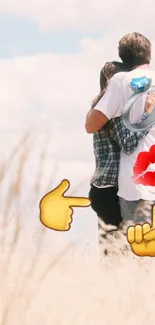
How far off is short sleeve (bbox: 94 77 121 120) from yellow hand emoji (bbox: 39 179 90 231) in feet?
0.89

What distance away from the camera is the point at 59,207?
71.1 inches

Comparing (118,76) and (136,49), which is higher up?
(136,49)

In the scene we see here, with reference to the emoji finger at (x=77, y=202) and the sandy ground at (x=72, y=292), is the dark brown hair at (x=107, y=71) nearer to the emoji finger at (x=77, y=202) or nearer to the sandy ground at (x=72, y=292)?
the emoji finger at (x=77, y=202)

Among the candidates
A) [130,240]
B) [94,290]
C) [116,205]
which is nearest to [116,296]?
[94,290]

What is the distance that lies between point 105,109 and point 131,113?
0.08m

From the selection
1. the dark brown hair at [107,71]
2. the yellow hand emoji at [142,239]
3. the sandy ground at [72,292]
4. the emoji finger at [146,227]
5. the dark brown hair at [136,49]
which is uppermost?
the dark brown hair at [136,49]

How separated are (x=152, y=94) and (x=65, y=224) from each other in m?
0.48

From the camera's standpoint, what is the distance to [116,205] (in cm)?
198

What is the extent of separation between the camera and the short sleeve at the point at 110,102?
5.97 ft

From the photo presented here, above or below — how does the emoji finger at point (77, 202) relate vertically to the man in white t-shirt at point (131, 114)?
below

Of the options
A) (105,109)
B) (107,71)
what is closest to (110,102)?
(105,109)

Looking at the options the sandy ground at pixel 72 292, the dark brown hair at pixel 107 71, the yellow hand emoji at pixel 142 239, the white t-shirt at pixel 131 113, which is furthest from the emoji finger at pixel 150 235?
the dark brown hair at pixel 107 71

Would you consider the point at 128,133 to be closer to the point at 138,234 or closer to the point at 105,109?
the point at 105,109

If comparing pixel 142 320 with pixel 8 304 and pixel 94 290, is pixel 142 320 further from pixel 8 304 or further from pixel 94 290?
pixel 8 304
